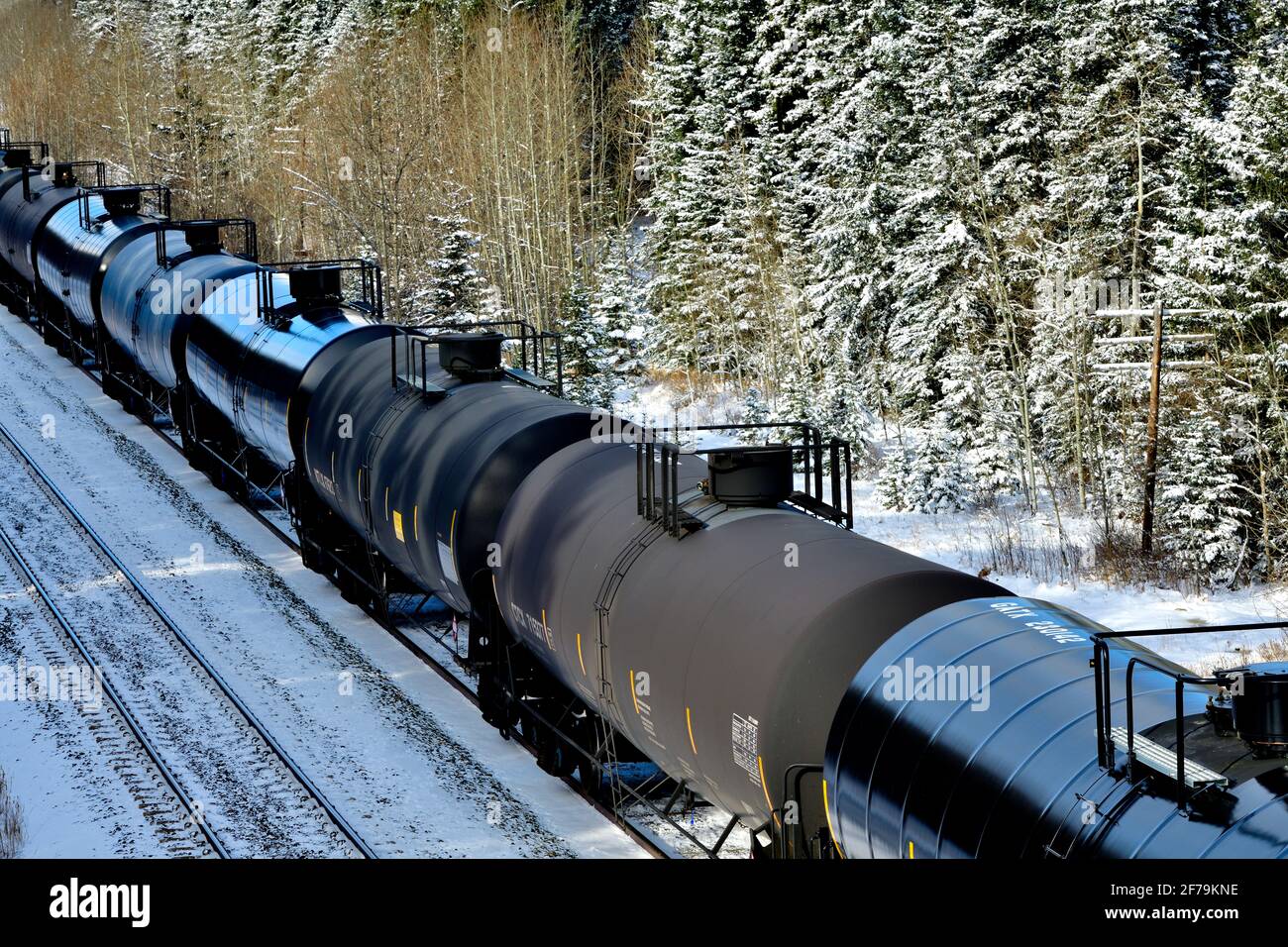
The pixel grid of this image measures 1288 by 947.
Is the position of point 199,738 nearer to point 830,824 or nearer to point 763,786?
point 763,786

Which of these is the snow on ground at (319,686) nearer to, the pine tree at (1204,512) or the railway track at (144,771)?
the railway track at (144,771)

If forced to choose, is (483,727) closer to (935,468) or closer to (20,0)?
(935,468)

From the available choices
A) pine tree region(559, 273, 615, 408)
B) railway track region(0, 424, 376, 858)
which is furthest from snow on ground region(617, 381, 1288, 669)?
pine tree region(559, 273, 615, 408)

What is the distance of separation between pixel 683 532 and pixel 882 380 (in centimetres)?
2774

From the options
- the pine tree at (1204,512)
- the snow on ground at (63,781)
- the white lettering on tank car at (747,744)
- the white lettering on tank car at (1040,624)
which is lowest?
the snow on ground at (63,781)

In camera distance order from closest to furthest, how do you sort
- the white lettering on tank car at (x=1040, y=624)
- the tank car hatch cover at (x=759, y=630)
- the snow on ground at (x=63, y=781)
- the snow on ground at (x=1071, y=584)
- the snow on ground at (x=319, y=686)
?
1. the white lettering on tank car at (x=1040, y=624)
2. the tank car hatch cover at (x=759, y=630)
3. the snow on ground at (x=63, y=781)
4. the snow on ground at (x=319, y=686)
5. the snow on ground at (x=1071, y=584)

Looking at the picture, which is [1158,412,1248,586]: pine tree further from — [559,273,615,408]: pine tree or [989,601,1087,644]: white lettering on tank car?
[559,273,615,408]: pine tree

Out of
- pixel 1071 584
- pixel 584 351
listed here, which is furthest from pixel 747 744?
pixel 584 351

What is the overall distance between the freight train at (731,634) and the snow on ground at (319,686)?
568mm

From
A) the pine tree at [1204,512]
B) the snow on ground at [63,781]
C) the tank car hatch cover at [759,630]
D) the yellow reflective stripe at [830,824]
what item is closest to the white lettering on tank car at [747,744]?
the tank car hatch cover at [759,630]

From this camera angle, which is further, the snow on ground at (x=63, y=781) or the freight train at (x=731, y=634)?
the snow on ground at (x=63, y=781)

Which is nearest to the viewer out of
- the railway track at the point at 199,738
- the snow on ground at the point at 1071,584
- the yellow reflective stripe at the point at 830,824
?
the yellow reflective stripe at the point at 830,824

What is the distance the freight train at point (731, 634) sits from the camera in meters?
6.17

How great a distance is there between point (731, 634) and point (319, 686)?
378 inches
